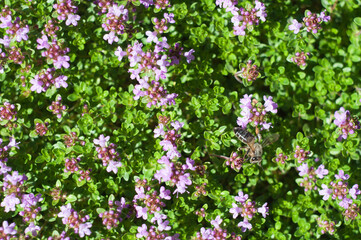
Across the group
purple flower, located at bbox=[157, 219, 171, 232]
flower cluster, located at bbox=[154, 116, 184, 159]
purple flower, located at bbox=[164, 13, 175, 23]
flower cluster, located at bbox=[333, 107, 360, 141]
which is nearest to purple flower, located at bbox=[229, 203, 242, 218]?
purple flower, located at bbox=[157, 219, 171, 232]

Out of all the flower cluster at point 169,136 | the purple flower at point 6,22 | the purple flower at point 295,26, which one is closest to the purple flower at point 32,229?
the flower cluster at point 169,136

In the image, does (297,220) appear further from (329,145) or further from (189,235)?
(189,235)

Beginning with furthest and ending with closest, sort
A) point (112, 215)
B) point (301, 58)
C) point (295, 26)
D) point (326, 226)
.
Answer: point (301, 58) < point (295, 26) < point (326, 226) < point (112, 215)

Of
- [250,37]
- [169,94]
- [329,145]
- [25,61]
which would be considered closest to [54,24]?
[25,61]

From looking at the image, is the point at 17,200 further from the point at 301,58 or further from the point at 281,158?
the point at 301,58

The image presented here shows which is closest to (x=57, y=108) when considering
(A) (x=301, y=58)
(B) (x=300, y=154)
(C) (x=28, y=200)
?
(C) (x=28, y=200)

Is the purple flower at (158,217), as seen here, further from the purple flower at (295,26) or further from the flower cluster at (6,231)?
the purple flower at (295,26)

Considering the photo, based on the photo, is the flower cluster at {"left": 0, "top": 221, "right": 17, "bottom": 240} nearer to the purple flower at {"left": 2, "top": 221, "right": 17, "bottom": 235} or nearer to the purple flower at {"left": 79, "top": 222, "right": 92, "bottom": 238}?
the purple flower at {"left": 2, "top": 221, "right": 17, "bottom": 235}

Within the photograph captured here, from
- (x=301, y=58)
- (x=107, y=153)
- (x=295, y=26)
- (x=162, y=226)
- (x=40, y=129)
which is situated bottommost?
(x=162, y=226)

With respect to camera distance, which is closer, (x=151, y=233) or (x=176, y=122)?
(x=151, y=233)
